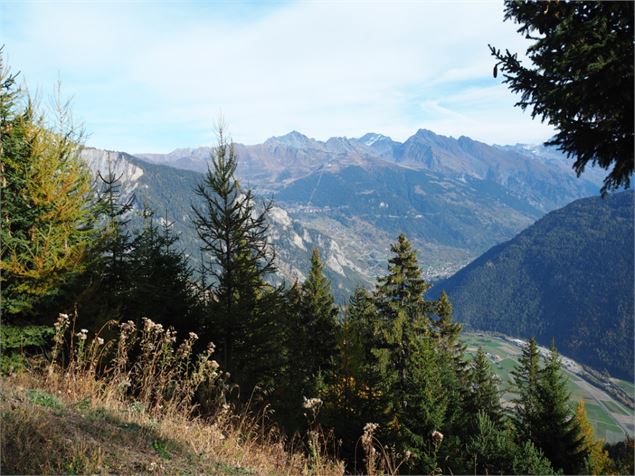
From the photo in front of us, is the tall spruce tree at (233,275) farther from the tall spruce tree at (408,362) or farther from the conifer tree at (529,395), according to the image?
the conifer tree at (529,395)

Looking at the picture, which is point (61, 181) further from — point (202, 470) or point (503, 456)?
point (503, 456)

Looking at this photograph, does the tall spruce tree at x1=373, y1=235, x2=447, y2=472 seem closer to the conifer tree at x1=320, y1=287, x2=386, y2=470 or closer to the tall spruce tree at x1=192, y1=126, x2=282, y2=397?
the conifer tree at x1=320, y1=287, x2=386, y2=470

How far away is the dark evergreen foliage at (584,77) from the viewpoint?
4.80 meters

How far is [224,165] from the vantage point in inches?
655

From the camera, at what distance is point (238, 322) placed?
50.6 feet

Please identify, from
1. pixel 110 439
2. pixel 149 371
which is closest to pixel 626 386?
pixel 149 371

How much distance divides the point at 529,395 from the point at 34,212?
32.3 m

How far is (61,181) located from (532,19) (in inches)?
444

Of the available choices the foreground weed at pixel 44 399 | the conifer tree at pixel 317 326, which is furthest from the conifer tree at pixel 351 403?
the foreground weed at pixel 44 399

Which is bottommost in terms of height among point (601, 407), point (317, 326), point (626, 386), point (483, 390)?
point (626, 386)

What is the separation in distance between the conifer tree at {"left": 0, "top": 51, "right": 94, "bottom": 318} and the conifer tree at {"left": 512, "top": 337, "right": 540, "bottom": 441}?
23572 millimetres

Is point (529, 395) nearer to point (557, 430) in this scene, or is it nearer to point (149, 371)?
point (557, 430)

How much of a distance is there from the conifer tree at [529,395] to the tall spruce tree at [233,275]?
53.9 ft

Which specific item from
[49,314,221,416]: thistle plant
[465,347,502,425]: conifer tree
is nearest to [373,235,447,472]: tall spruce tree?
[465,347,502,425]: conifer tree
